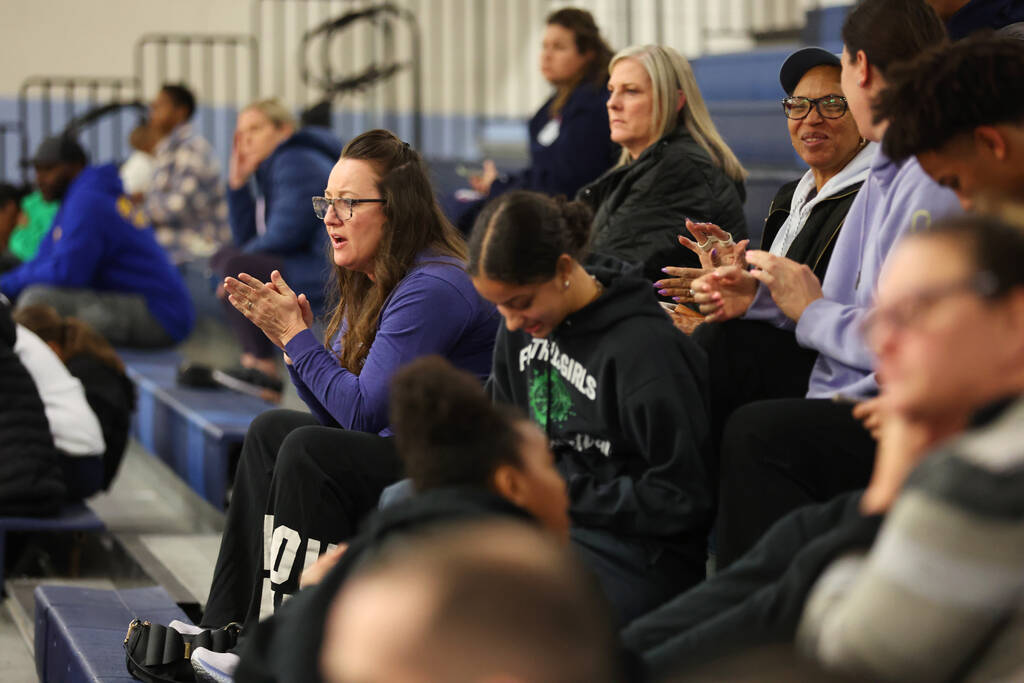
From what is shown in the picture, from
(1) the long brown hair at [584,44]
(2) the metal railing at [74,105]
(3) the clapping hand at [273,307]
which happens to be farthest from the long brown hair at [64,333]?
(2) the metal railing at [74,105]

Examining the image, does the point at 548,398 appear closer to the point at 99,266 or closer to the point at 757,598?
the point at 757,598

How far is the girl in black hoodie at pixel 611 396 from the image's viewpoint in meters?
1.85

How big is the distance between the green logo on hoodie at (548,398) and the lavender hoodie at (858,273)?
309mm

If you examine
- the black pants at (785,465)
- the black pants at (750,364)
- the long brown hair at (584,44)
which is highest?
the long brown hair at (584,44)

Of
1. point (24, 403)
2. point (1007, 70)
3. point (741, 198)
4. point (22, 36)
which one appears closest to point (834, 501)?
point (1007, 70)

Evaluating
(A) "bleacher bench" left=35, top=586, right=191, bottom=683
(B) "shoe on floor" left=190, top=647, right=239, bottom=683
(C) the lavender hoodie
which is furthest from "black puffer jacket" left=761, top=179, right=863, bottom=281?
(A) "bleacher bench" left=35, top=586, right=191, bottom=683

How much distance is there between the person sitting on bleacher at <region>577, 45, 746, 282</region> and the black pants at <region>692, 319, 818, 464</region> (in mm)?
847

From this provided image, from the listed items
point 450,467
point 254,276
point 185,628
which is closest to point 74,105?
point 254,276

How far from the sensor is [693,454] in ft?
6.05

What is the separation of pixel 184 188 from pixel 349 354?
4.57 metres

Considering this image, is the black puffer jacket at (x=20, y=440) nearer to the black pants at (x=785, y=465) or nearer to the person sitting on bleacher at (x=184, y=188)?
the black pants at (x=785, y=465)

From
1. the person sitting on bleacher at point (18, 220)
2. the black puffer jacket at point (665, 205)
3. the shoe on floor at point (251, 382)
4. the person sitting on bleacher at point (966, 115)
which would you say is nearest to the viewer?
the person sitting on bleacher at point (966, 115)

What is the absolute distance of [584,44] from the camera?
4.22 meters

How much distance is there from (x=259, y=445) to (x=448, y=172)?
358 cm
